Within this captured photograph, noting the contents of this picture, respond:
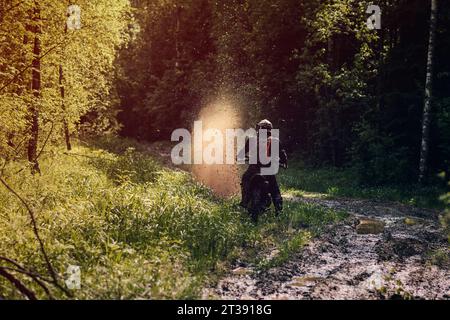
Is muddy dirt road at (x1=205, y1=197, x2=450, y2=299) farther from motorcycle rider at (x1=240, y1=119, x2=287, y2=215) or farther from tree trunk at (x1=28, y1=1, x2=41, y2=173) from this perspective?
tree trunk at (x1=28, y1=1, x2=41, y2=173)

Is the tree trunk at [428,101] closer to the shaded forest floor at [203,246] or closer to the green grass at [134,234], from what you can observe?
the shaded forest floor at [203,246]

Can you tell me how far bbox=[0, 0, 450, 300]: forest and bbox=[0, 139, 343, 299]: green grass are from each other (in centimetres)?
4

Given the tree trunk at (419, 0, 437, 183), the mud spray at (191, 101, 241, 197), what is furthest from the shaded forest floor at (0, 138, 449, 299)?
the tree trunk at (419, 0, 437, 183)

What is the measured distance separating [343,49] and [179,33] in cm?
1843

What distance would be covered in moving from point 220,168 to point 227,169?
0.70 meters

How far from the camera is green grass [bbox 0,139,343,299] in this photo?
7129 mm

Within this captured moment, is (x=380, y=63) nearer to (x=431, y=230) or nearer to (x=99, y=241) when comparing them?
(x=431, y=230)

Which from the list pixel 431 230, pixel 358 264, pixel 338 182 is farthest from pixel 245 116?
pixel 358 264

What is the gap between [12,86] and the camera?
13195 mm

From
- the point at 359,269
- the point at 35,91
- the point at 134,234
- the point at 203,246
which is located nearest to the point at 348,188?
the point at 359,269

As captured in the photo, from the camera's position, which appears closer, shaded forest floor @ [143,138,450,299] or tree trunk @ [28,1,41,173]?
shaded forest floor @ [143,138,450,299]

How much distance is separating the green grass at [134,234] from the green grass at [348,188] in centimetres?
437

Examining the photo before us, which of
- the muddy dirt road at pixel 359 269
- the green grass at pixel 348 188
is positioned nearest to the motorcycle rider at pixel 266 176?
the muddy dirt road at pixel 359 269

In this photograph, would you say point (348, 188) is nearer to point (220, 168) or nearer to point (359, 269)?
point (220, 168)
